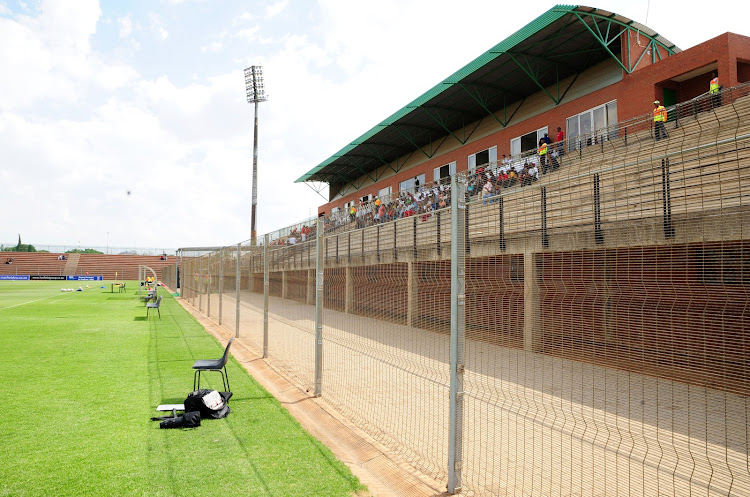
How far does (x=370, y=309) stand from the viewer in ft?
21.4

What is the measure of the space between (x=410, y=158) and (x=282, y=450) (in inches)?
1056

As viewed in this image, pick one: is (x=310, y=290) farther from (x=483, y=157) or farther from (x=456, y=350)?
(x=483, y=157)

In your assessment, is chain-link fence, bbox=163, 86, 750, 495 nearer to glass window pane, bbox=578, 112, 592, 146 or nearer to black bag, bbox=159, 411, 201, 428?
black bag, bbox=159, 411, 201, 428

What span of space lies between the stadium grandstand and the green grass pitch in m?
0.85

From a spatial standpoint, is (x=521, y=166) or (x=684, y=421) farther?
(x=521, y=166)

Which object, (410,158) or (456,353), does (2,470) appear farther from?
(410,158)

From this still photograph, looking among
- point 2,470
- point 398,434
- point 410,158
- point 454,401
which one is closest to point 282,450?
point 398,434

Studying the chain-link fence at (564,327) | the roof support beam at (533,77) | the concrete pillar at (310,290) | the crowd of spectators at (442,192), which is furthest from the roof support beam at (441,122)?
the crowd of spectators at (442,192)

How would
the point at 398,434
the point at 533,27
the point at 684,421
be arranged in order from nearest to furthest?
the point at 398,434 → the point at 684,421 → the point at 533,27

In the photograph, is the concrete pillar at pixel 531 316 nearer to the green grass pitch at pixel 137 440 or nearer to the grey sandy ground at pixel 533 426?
the grey sandy ground at pixel 533 426

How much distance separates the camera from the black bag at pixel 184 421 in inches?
200

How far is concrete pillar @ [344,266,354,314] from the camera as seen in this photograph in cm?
692

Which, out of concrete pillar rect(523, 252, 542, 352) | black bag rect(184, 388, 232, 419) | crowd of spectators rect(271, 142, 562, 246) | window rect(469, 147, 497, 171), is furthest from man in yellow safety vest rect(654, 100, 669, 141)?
window rect(469, 147, 497, 171)

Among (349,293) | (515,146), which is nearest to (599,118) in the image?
(515,146)
